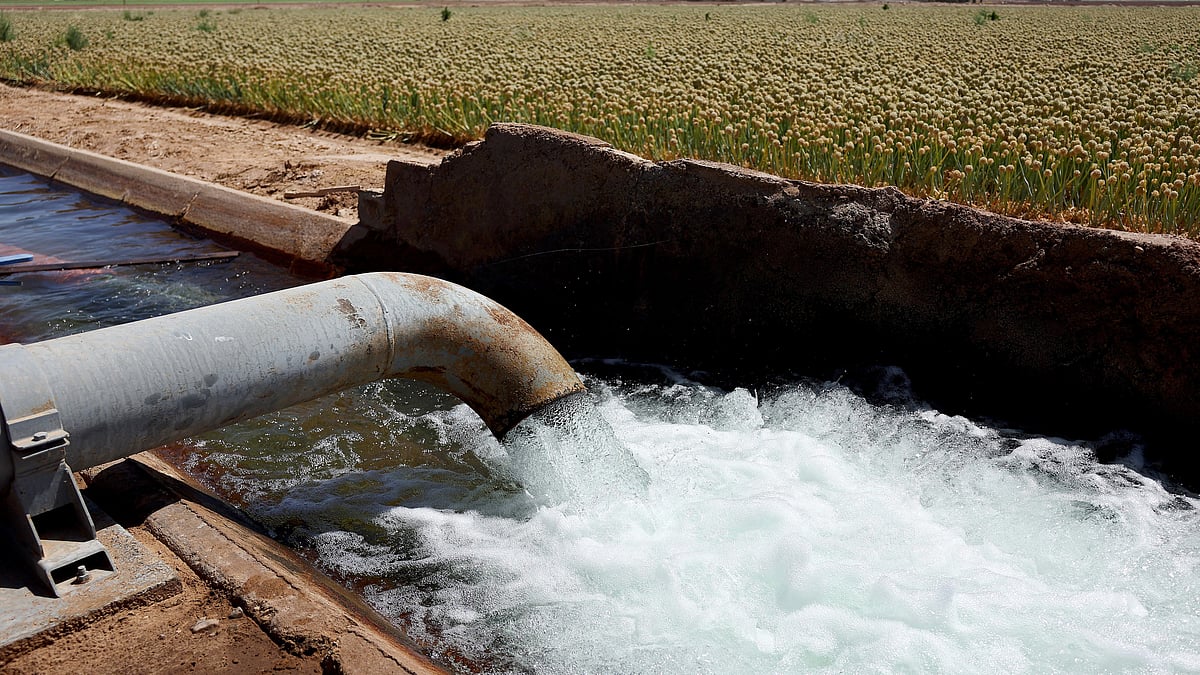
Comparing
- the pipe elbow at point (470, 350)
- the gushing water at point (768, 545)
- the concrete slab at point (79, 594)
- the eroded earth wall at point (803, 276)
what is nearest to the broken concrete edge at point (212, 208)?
the eroded earth wall at point (803, 276)

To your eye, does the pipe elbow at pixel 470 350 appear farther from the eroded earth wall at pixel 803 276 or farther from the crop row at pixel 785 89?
the crop row at pixel 785 89

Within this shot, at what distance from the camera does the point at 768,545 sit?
12.4ft

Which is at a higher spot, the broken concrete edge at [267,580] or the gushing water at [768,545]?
the broken concrete edge at [267,580]

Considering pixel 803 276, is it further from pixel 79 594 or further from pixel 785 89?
pixel 785 89

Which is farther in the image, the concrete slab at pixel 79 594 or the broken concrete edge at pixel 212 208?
the broken concrete edge at pixel 212 208

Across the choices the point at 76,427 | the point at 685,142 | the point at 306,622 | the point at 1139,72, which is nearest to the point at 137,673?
the point at 306,622

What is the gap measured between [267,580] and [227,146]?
28.2 feet

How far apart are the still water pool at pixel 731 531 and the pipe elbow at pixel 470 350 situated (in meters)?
0.20

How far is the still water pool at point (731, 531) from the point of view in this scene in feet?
10.7

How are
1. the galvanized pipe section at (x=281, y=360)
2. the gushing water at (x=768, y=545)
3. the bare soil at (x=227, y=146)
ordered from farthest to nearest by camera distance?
the bare soil at (x=227, y=146) < the gushing water at (x=768, y=545) < the galvanized pipe section at (x=281, y=360)

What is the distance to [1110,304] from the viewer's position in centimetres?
436

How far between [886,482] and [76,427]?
3.18 metres

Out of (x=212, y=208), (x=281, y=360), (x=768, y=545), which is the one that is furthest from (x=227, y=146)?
(x=768, y=545)

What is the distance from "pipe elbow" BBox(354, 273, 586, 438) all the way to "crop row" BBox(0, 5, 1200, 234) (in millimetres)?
2783
